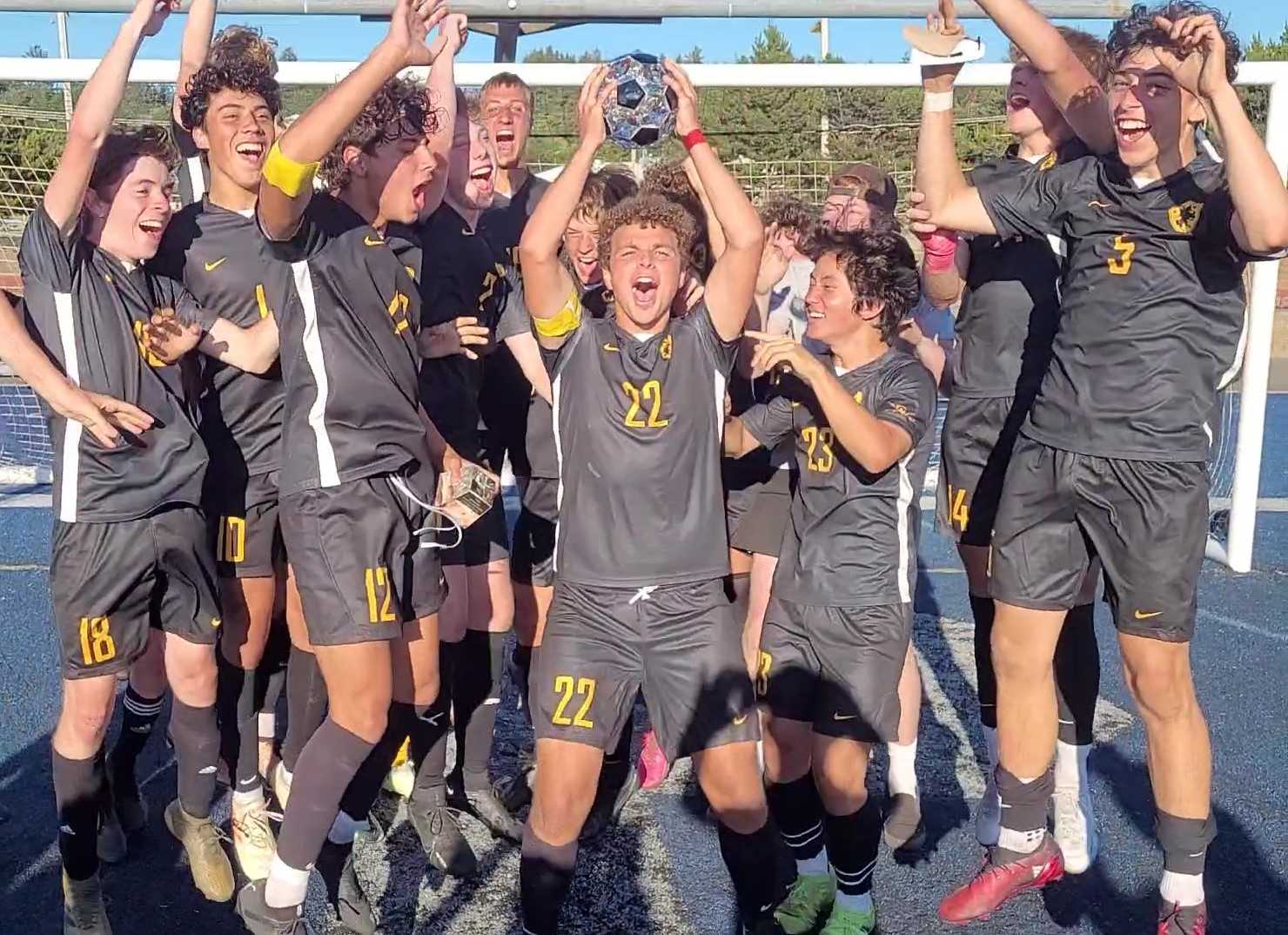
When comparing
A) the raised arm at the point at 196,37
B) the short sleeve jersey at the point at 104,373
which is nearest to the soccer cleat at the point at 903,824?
the short sleeve jersey at the point at 104,373

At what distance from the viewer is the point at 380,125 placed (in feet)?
10.8

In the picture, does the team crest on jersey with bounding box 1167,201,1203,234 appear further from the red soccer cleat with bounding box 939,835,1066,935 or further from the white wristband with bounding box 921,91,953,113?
the red soccer cleat with bounding box 939,835,1066,935

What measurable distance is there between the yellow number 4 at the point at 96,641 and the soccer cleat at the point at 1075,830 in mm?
2728

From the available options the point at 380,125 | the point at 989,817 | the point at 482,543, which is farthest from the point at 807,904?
the point at 380,125

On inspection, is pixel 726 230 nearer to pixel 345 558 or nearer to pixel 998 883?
pixel 345 558

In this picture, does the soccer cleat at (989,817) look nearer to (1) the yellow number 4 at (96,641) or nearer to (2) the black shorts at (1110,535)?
(2) the black shorts at (1110,535)

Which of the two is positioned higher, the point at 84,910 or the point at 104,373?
the point at 104,373

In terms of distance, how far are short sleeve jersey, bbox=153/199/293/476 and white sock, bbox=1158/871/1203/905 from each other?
8.74 feet

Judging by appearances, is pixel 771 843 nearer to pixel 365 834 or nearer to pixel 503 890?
pixel 503 890

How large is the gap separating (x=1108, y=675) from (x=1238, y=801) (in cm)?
131

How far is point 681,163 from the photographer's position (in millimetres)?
3824

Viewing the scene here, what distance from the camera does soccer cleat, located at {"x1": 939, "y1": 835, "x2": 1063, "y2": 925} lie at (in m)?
3.28

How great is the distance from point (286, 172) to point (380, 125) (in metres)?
0.58

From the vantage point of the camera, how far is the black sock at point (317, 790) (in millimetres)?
3062
